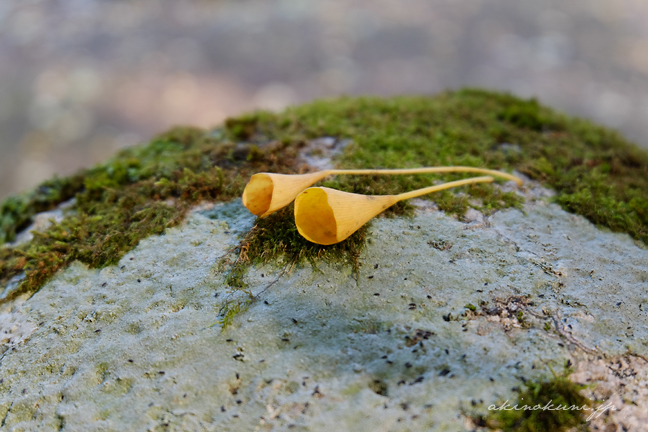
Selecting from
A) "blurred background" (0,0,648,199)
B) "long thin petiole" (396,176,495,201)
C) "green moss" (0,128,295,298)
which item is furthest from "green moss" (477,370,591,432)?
"blurred background" (0,0,648,199)

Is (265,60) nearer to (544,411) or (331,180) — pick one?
(331,180)

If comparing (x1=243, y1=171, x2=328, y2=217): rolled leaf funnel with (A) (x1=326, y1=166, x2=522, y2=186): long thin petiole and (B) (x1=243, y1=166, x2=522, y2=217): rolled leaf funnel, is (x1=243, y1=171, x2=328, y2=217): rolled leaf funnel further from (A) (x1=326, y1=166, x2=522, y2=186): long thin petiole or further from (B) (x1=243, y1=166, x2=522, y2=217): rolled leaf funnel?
(A) (x1=326, y1=166, x2=522, y2=186): long thin petiole

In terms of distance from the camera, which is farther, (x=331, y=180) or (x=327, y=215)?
(x=331, y=180)

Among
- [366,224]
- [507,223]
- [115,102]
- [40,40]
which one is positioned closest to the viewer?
[366,224]

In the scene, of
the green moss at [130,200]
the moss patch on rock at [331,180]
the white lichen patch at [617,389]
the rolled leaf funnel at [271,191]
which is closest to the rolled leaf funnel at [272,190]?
the rolled leaf funnel at [271,191]

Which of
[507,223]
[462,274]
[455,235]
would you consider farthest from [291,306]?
[507,223]

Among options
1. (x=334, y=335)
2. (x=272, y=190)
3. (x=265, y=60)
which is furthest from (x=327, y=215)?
(x=265, y=60)

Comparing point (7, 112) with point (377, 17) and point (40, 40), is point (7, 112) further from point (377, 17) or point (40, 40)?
point (377, 17)
